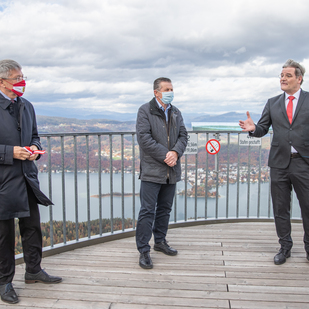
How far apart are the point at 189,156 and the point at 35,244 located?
2.34 meters

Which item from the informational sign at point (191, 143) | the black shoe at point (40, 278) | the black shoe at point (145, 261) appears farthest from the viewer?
the informational sign at point (191, 143)

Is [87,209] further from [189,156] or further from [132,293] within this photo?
[189,156]

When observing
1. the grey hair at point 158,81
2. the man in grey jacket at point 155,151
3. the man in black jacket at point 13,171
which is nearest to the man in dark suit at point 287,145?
the man in grey jacket at point 155,151

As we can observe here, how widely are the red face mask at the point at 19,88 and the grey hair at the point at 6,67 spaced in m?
0.09

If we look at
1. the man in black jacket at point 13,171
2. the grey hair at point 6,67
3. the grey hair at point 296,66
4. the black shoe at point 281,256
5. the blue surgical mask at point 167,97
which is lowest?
the black shoe at point 281,256

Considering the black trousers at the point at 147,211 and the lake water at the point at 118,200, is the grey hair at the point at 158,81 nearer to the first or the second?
the black trousers at the point at 147,211

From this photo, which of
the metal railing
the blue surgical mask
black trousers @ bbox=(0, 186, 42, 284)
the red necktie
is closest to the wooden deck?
black trousers @ bbox=(0, 186, 42, 284)

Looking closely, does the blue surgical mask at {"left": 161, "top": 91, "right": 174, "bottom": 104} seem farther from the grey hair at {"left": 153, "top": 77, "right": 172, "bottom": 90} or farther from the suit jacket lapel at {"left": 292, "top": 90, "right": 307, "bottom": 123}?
the suit jacket lapel at {"left": 292, "top": 90, "right": 307, "bottom": 123}

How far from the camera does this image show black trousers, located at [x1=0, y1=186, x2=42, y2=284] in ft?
8.06

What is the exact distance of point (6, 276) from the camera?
98.0 inches

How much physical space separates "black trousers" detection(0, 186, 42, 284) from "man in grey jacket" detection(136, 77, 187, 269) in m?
0.99

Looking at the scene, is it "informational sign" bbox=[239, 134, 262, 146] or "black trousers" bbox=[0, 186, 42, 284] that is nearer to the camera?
"black trousers" bbox=[0, 186, 42, 284]

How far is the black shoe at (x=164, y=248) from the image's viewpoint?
3.33 meters

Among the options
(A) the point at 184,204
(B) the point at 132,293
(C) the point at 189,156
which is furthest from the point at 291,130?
(B) the point at 132,293
